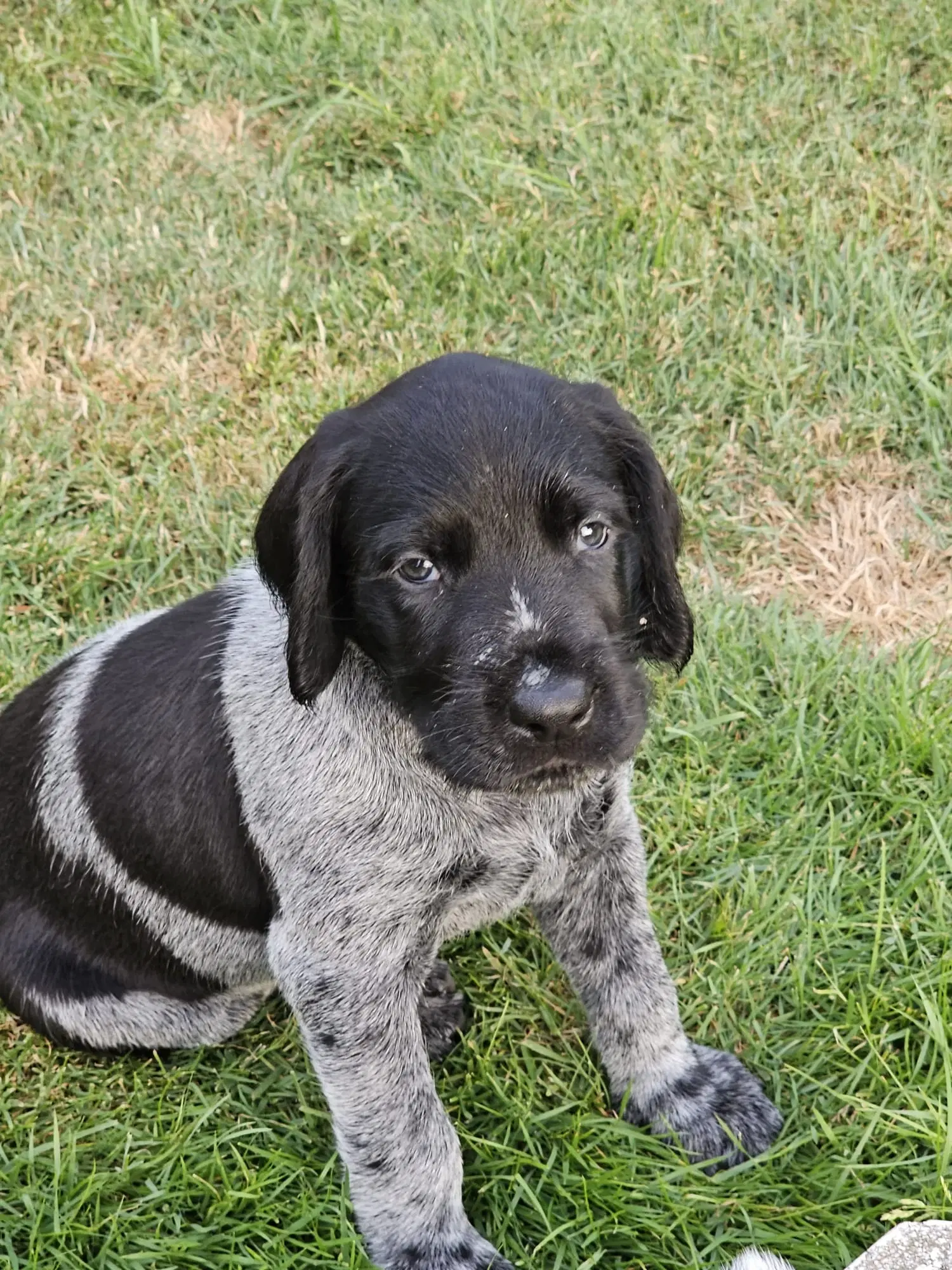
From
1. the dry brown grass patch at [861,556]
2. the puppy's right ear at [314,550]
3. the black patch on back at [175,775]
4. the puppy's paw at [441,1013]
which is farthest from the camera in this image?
the dry brown grass patch at [861,556]

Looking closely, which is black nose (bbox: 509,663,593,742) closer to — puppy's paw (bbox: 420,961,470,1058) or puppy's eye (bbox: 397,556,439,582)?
puppy's eye (bbox: 397,556,439,582)

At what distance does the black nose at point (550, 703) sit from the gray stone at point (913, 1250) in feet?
3.89

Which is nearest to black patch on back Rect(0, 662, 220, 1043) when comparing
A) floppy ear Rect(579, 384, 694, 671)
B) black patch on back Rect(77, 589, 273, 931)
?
black patch on back Rect(77, 589, 273, 931)

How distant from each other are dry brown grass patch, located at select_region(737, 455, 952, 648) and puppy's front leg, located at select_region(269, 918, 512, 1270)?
2587mm

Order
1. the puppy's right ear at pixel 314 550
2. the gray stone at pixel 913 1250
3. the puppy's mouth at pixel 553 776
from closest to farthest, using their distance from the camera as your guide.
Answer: the gray stone at pixel 913 1250 → the puppy's mouth at pixel 553 776 → the puppy's right ear at pixel 314 550

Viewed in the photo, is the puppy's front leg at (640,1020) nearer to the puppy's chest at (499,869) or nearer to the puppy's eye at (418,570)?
the puppy's chest at (499,869)

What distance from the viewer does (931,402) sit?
18.9 feet

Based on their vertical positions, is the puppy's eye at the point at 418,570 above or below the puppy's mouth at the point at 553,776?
above

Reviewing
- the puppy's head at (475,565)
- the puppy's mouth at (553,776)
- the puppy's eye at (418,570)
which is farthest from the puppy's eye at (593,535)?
the puppy's mouth at (553,776)

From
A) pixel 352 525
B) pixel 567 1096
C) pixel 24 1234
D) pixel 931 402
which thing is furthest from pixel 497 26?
pixel 24 1234

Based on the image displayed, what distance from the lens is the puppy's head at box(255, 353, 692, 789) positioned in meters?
2.96

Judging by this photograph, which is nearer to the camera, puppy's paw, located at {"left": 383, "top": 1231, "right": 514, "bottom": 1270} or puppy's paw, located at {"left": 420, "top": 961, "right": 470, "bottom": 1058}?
puppy's paw, located at {"left": 383, "top": 1231, "right": 514, "bottom": 1270}

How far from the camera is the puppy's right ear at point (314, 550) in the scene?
10.2 feet

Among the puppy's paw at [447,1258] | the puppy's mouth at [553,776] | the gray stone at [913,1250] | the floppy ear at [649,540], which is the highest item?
the floppy ear at [649,540]
